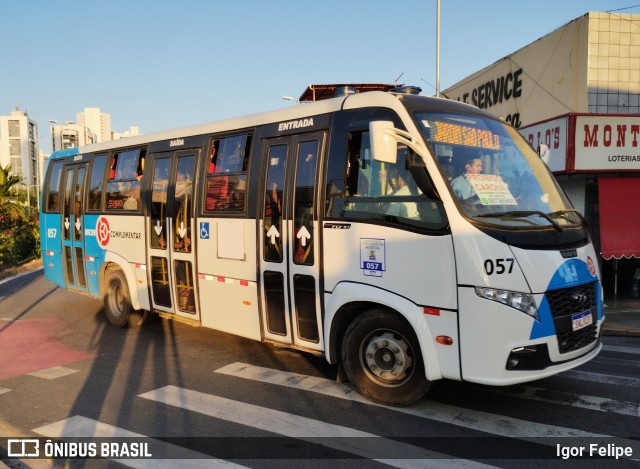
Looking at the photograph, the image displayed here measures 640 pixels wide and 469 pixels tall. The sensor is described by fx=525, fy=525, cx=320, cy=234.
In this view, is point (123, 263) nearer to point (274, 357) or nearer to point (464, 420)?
point (274, 357)

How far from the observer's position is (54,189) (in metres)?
10.8

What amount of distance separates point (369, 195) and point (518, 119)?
12.2 meters

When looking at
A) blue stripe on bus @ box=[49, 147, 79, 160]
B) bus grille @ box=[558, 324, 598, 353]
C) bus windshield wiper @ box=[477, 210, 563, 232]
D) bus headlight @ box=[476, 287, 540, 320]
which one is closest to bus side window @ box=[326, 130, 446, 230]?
bus windshield wiper @ box=[477, 210, 563, 232]

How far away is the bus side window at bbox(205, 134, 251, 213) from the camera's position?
6727 mm

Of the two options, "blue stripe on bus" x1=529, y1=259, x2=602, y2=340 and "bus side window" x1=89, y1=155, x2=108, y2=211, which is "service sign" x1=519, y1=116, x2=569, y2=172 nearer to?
"blue stripe on bus" x1=529, y1=259, x2=602, y2=340

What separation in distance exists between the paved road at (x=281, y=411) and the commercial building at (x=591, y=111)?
4474mm

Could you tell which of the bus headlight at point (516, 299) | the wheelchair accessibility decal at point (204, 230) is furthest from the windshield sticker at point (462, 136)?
the wheelchair accessibility decal at point (204, 230)

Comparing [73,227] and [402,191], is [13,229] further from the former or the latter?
[402,191]

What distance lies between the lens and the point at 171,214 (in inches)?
307

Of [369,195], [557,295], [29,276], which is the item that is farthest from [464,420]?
[29,276]

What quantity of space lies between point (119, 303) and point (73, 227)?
205 centimetres

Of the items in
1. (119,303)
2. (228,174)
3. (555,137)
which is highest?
(555,137)

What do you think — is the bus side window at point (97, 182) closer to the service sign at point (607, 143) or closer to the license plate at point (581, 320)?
the license plate at point (581, 320)

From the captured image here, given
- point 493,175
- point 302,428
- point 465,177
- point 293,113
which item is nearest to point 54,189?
point 293,113
